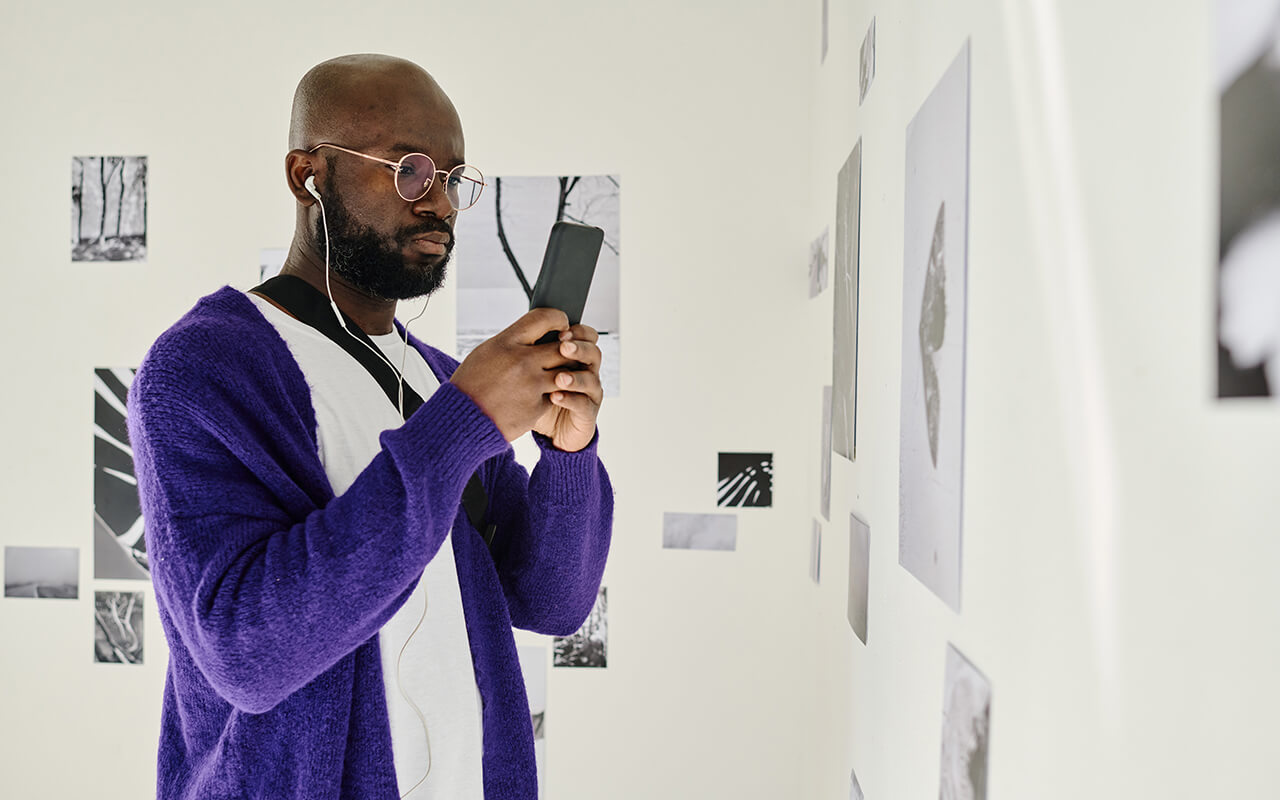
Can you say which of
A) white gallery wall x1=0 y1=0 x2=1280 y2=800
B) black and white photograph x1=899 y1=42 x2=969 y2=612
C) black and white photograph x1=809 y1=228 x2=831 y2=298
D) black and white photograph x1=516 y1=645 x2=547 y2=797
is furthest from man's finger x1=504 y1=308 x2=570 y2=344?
black and white photograph x1=516 y1=645 x2=547 y2=797

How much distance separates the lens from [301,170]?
0.98m

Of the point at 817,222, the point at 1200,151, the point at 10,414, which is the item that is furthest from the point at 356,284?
the point at 10,414

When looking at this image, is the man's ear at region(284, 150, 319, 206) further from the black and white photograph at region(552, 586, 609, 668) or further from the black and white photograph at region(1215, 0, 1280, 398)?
the black and white photograph at region(552, 586, 609, 668)

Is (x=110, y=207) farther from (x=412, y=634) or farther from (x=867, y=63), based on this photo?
(x=867, y=63)

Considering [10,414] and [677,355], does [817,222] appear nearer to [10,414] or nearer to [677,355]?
[677,355]

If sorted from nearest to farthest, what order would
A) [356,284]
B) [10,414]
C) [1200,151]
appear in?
1. [1200,151]
2. [356,284]
3. [10,414]

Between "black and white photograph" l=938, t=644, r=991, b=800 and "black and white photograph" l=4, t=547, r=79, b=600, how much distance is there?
6.54 ft

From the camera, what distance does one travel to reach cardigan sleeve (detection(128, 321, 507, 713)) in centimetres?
72

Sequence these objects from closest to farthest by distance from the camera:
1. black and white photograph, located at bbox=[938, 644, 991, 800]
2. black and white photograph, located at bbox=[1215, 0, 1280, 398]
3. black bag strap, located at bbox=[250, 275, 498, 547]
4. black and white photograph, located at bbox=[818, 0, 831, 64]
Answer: black and white photograph, located at bbox=[1215, 0, 1280, 398] < black and white photograph, located at bbox=[938, 644, 991, 800] < black bag strap, located at bbox=[250, 275, 498, 547] < black and white photograph, located at bbox=[818, 0, 831, 64]

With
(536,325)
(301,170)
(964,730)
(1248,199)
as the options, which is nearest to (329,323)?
(301,170)

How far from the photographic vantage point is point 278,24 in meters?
1.93

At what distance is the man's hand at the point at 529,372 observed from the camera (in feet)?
2.64

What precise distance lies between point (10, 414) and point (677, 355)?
59.3 inches

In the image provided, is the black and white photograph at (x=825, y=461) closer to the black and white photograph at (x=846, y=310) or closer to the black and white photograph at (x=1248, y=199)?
the black and white photograph at (x=846, y=310)
